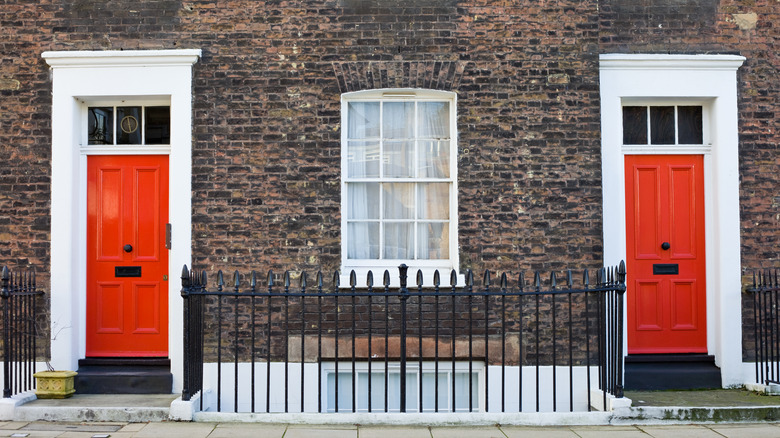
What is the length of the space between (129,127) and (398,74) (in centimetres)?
305

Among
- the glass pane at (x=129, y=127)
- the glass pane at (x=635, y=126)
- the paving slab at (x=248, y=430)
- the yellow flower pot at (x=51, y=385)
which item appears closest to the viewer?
the paving slab at (x=248, y=430)

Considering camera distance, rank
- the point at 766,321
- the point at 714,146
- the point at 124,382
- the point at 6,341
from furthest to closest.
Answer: the point at 714,146 < the point at 124,382 < the point at 766,321 < the point at 6,341

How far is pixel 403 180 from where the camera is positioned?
7.94 metres

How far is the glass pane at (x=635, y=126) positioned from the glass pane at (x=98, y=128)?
5766 millimetres

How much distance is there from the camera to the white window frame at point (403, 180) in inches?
307

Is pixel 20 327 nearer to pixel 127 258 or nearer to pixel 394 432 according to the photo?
pixel 127 258

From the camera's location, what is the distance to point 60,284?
25.4 feet

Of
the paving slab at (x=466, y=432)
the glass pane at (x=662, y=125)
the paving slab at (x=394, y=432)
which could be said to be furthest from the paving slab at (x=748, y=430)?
the glass pane at (x=662, y=125)

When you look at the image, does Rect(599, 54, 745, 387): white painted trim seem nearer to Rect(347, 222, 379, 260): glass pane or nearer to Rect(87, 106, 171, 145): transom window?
Rect(347, 222, 379, 260): glass pane

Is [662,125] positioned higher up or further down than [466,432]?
higher up

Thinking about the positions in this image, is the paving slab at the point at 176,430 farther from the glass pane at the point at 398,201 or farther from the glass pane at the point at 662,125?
the glass pane at the point at 662,125

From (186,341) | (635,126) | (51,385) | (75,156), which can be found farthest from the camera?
(635,126)

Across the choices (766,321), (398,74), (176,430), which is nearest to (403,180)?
(398,74)

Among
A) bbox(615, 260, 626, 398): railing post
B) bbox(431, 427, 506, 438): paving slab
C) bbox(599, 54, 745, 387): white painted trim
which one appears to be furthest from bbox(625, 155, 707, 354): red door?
bbox(431, 427, 506, 438): paving slab
